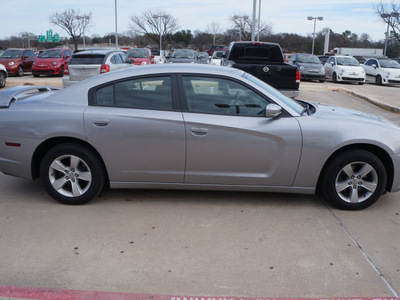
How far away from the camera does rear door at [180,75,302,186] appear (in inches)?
166

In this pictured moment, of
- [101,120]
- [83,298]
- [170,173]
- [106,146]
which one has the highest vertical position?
[101,120]

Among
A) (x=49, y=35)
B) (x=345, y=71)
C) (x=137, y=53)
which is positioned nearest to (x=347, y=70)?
(x=345, y=71)

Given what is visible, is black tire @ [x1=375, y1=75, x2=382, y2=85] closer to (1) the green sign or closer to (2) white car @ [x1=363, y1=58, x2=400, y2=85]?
(2) white car @ [x1=363, y1=58, x2=400, y2=85]

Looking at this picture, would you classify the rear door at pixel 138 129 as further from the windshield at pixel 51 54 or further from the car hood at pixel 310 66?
the car hood at pixel 310 66

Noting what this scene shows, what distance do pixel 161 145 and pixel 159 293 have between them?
69.1 inches

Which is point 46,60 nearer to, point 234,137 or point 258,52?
point 258,52

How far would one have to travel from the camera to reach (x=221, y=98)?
14.4ft

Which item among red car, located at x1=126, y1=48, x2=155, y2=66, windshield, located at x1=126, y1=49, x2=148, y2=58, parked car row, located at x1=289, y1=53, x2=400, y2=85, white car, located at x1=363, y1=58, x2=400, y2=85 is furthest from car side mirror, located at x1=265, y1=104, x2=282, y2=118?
white car, located at x1=363, y1=58, x2=400, y2=85

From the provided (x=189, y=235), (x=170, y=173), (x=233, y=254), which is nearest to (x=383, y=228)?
(x=233, y=254)

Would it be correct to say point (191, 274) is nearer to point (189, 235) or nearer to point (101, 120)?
point (189, 235)

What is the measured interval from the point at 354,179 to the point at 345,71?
18.8 meters

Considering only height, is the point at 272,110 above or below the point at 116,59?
below

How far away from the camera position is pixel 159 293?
9.57 ft

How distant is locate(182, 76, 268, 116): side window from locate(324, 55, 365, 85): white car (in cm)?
1895
